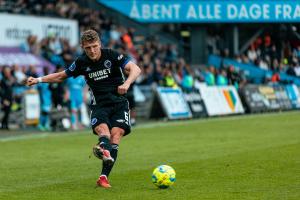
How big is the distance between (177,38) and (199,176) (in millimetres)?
34211

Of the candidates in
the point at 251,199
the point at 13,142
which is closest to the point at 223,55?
the point at 13,142

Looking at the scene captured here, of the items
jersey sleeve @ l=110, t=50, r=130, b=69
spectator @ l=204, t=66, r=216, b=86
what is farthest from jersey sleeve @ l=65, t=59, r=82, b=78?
spectator @ l=204, t=66, r=216, b=86

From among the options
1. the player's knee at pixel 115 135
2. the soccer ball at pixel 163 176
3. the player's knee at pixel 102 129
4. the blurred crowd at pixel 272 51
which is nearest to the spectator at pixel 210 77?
the blurred crowd at pixel 272 51

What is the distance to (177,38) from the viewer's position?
47969mm

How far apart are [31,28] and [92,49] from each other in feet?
80.6

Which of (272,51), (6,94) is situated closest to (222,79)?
(272,51)

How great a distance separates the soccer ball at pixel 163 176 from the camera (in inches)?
488

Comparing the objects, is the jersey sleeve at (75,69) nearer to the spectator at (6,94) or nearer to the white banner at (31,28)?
the spectator at (6,94)

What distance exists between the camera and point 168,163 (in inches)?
650

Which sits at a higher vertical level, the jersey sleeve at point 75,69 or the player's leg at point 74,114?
the jersey sleeve at point 75,69

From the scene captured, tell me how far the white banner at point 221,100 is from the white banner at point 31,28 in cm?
680

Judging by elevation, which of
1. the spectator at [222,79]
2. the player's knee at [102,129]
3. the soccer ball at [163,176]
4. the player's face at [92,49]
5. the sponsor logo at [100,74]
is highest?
the player's face at [92,49]

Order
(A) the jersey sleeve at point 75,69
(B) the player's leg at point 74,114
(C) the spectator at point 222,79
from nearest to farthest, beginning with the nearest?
Result: 1. (A) the jersey sleeve at point 75,69
2. (B) the player's leg at point 74,114
3. (C) the spectator at point 222,79

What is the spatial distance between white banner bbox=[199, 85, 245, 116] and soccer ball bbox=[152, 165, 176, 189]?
22.4 m
